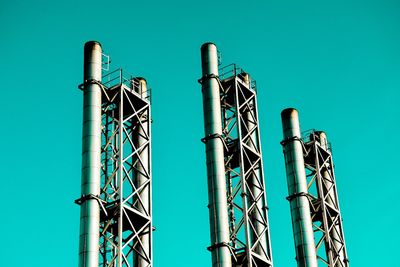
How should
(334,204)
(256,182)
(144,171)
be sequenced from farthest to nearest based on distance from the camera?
(334,204) < (256,182) < (144,171)

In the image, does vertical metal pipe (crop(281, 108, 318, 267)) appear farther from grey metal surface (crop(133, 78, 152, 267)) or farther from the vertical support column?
grey metal surface (crop(133, 78, 152, 267))

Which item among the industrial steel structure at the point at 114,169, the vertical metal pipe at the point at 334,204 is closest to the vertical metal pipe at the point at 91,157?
the industrial steel structure at the point at 114,169

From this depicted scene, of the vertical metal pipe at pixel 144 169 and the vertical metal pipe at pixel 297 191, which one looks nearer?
the vertical metal pipe at pixel 144 169

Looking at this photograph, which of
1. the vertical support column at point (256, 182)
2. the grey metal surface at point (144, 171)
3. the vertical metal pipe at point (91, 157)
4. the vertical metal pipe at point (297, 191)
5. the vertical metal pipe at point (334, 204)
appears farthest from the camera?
the vertical metal pipe at point (334, 204)

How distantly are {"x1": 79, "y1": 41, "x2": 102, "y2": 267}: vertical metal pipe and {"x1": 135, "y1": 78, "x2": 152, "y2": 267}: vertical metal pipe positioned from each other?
484 centimetres

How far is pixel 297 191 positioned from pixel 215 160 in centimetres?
1015

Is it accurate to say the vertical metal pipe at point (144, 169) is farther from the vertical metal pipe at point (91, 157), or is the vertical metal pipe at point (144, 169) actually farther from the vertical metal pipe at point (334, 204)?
the vertical metal pipe at point (334, 204)

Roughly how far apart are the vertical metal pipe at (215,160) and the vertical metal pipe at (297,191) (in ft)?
30.4

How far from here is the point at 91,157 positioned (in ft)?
172

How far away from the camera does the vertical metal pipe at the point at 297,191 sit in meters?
63.5

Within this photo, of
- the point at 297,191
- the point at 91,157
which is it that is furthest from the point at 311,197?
the point at 91,157

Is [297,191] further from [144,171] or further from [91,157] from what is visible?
[91,157]

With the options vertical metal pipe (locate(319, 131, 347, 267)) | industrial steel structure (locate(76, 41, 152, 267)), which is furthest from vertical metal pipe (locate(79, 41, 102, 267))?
vertical metal pipe (locate(319, 131, 347, 267))

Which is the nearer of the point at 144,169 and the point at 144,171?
the point at 144,169
